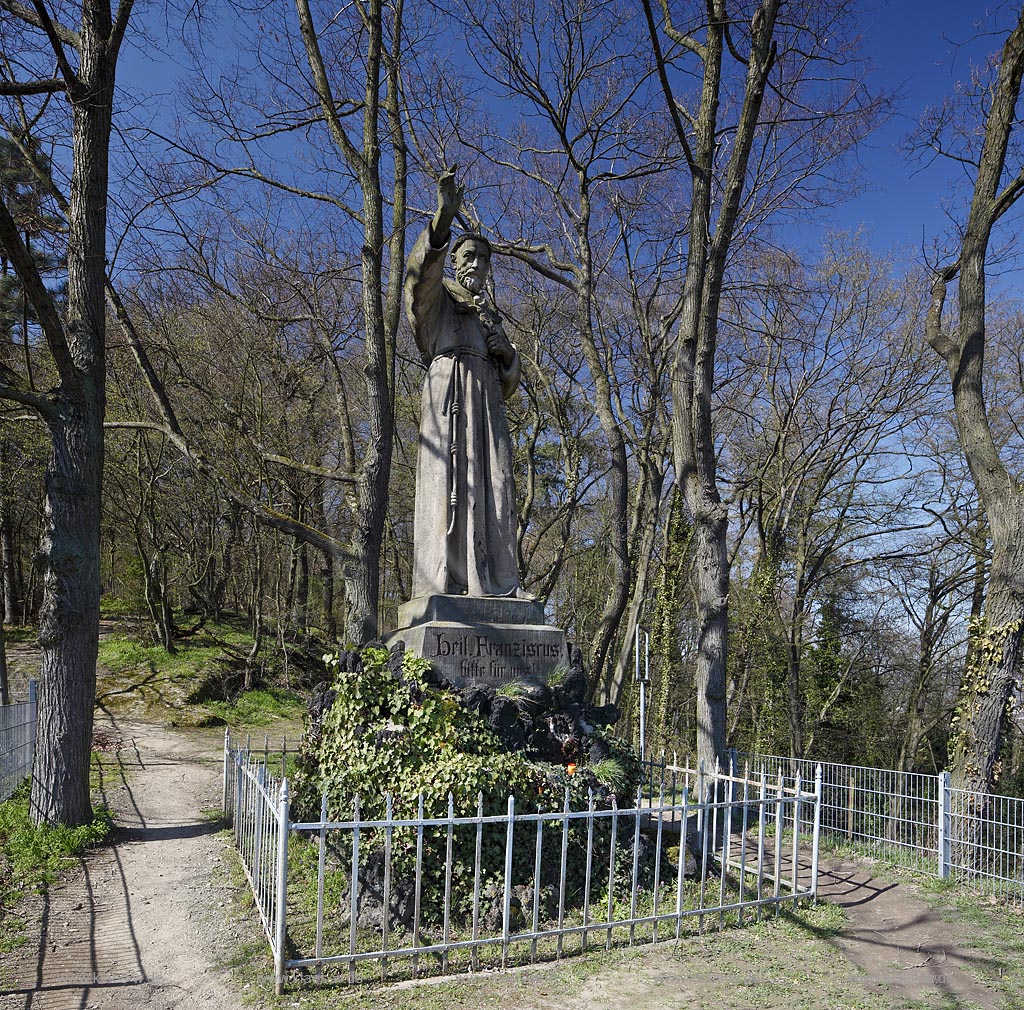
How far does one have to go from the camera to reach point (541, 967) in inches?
201

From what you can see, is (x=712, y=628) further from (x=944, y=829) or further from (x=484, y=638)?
(x=484, y=638)

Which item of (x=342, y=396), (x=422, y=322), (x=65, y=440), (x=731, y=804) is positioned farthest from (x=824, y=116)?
(x=65, y=440)

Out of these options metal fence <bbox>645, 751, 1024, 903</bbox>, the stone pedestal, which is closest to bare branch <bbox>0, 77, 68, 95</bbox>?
→ the stone pedestal

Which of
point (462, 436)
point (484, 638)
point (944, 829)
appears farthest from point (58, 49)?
point (944, 829)

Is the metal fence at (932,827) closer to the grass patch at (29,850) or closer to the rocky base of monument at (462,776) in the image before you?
the rocky base of monument at (462,776)

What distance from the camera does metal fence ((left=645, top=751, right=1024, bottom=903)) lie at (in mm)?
8506

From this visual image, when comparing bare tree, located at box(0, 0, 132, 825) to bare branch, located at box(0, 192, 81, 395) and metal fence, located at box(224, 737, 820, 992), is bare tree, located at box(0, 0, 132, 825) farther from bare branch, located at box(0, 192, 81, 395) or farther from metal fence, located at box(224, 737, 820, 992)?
metal fence, located at box(224, 737, 820, 992)

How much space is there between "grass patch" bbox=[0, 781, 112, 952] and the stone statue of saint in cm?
392

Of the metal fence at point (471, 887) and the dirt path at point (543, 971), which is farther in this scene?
the metal fence at point (471, 887)

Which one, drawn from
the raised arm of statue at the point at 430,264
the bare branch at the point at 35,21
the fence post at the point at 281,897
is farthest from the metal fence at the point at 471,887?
the bare branch at the point at 35,21

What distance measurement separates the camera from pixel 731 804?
5.88 metres

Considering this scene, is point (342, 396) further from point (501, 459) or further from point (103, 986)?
point (103, 986)

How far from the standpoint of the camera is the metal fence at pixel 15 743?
895 cm

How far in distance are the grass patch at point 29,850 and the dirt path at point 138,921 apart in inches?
6.4
